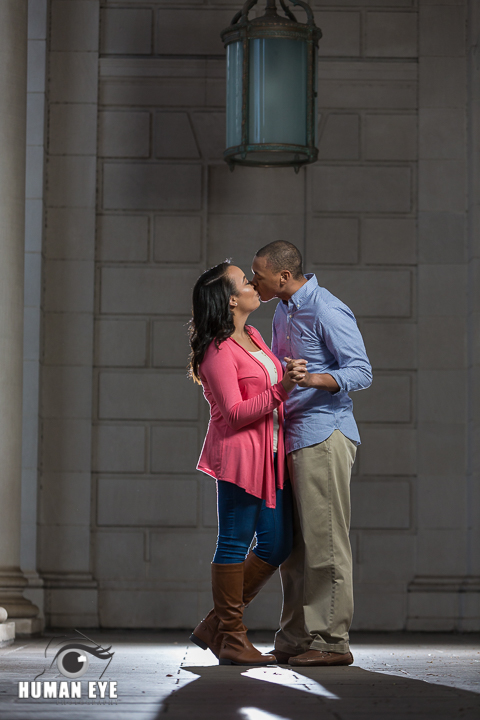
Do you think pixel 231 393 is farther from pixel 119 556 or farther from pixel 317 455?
pixel 119 556

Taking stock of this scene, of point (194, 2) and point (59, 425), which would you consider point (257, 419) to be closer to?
point (59, 425)

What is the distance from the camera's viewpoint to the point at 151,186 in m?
6.85

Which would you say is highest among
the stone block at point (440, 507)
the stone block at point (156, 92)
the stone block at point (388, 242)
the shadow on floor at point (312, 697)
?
the stone block at point (156, 92)

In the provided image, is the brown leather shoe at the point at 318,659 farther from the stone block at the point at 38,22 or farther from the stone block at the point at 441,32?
the stone block at the point at 38,22

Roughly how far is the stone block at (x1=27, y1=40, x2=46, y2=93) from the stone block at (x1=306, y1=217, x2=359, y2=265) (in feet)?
7.29

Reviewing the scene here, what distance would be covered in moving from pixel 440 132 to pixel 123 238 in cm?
248

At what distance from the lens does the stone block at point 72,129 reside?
22.5ft

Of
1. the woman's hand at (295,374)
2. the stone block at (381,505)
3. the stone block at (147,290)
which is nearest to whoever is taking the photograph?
the woman's hand at (295,374)

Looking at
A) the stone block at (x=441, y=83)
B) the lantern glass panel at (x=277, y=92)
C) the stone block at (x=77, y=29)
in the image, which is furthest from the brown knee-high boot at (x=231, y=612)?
the stone block at (x=77, y=29)

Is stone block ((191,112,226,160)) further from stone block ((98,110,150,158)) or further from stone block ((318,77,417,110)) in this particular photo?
stone block ((318,77,417,110))

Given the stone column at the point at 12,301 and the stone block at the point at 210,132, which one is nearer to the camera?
the stone column at the point at 12,301

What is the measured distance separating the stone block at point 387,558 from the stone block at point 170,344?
1.85 m

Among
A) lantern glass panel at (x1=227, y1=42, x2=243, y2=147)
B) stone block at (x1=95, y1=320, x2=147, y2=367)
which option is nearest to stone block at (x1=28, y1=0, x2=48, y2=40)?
lantern glass panel at (x1=227, y1=42, x2=243, y2=147)

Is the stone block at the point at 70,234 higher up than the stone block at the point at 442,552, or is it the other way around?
the stone block at the point at 70,234
